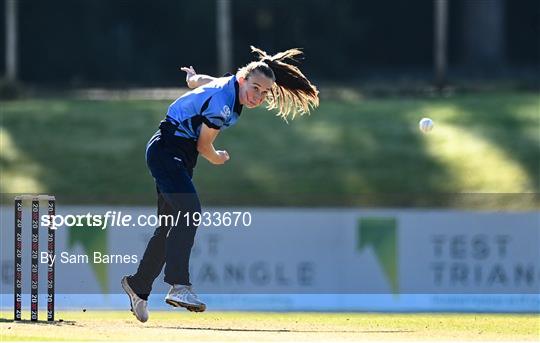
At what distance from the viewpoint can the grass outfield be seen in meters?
8.16

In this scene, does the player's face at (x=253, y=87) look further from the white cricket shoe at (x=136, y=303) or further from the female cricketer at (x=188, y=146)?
the white cricket shoe at (x=136, y=303)

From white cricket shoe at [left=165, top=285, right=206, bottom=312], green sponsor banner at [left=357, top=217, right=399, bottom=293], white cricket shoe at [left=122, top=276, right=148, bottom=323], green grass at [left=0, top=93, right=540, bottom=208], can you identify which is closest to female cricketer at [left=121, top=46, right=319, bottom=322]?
white cricket shoe at [left=165, top=285, right=206, bottom=312]

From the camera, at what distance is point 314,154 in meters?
18.8

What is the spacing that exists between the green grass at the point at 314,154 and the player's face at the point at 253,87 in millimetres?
7202

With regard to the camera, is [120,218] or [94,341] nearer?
[94,341]

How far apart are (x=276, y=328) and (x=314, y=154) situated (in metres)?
9.92

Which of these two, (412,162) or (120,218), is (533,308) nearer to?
(120,218)

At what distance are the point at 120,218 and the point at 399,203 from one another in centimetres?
395

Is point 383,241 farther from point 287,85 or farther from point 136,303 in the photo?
point 136,303

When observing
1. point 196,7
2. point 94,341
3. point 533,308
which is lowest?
point 533,308

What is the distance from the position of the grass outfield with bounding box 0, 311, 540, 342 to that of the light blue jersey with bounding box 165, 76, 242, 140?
126cm

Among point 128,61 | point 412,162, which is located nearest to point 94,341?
point 412,162

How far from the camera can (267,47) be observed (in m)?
26.9

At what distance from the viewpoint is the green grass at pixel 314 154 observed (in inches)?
677
